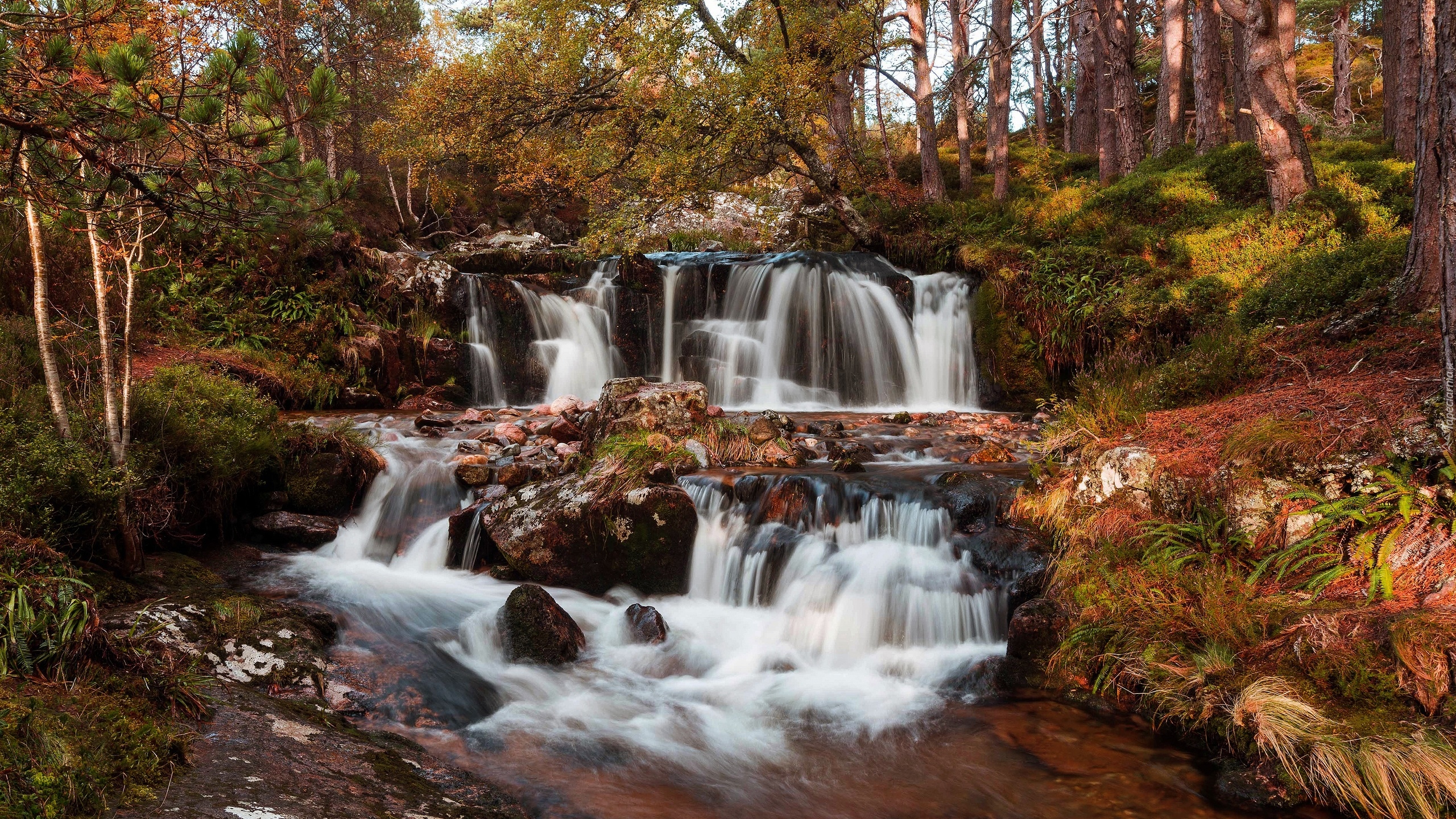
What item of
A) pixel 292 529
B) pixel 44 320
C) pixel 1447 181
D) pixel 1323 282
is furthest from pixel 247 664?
pixel 1323 282

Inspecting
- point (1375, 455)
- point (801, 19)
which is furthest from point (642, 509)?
point (801, 19)

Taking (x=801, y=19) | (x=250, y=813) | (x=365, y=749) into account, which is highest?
(x=801, y=19)

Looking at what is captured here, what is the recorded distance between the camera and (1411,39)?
12.2m

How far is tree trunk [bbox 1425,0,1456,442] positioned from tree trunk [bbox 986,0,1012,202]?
1228 cm

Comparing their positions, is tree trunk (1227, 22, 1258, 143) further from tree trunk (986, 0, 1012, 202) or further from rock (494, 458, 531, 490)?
rock (494, 458, 531, 490)

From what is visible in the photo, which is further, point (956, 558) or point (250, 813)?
point (956, 558)

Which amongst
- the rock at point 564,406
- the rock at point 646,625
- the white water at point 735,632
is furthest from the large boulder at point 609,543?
the rock at point 564,406

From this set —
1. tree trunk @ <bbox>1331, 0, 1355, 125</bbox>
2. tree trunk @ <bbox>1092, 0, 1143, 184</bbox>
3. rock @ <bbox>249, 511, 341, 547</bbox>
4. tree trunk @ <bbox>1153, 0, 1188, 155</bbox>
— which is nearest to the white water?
rock @ <bbox>249, 511, 341, 547</bbox>

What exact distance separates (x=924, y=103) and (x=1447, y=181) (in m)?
12.2

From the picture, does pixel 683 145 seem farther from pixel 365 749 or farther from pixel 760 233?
pixel 365 749

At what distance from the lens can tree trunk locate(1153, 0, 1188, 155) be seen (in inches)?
620

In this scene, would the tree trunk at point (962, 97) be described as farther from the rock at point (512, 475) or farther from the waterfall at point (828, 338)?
the rock at point (512, 475)

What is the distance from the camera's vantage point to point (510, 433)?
32.8 ft

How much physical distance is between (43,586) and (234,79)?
2430 millimetres
